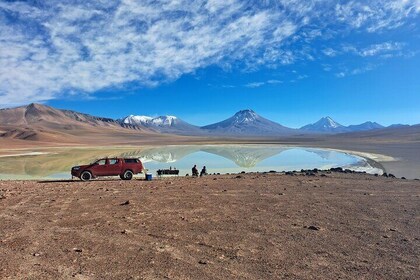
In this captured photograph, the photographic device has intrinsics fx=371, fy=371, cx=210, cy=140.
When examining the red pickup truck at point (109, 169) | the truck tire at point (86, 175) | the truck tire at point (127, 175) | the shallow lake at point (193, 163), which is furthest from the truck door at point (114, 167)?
the shallow lake at point (193, 163)

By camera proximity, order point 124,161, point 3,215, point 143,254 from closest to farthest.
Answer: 1. point 143,254
2. point 3,215
3. point 124,161

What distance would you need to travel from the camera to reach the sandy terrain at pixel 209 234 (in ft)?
23.5

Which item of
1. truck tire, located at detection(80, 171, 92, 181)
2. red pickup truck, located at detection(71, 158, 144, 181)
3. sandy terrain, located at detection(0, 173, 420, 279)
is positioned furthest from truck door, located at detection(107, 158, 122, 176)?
sandy terrain, located at detection(0, 173, 420, 279)

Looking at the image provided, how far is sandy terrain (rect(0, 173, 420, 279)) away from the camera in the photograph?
7.18m

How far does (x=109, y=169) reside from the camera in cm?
2241

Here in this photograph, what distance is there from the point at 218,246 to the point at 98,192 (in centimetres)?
943

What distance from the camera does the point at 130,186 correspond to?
18797 mm

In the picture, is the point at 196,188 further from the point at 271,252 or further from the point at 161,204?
the point at 271,252

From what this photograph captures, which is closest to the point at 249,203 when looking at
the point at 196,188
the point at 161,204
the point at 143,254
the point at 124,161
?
the point at 161,204

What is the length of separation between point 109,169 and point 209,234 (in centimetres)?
1419

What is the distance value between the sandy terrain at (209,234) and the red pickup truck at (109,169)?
5.33m

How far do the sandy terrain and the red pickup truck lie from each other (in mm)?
5327

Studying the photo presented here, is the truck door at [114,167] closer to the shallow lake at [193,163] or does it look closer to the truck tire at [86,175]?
the truck tire at [86,175]

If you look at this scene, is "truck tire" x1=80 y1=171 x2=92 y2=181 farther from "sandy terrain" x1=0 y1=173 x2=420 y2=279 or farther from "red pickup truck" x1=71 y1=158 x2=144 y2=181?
"sandy terrain" x1=0 y1=173 x2=420 y2=279
